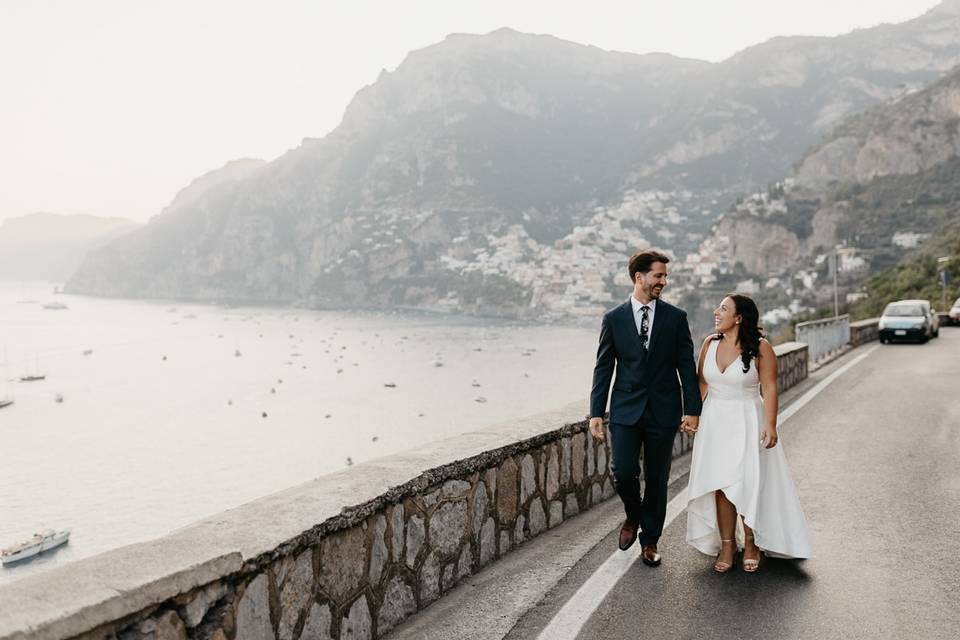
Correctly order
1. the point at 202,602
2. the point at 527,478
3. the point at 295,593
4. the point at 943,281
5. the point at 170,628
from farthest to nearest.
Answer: the point at 943,281 < the point at 527,478 < the point at 295,593 < the point at 202,602 < the point at 170,628

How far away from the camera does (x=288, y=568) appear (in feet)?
9.87

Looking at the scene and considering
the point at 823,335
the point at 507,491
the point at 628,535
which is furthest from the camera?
the point at 823,335

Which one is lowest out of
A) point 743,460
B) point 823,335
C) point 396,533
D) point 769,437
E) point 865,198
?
point 823,335

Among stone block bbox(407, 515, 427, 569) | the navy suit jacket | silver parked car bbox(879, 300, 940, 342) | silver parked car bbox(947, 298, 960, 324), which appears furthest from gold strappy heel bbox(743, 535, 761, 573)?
silver parked car bbox(947, 298, 960, 324)

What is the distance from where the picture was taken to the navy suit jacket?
4.50m

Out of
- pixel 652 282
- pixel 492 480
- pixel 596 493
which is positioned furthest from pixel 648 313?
pixel 596 493

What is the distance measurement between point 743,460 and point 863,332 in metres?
23.0

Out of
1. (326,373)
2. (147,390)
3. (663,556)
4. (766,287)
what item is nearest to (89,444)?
(147,390)

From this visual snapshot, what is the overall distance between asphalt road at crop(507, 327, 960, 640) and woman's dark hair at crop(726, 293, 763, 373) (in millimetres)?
1278

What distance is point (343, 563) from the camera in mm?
3363

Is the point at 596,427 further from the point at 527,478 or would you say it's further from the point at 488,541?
the point at 488,541

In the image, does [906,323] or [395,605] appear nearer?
[395,605]

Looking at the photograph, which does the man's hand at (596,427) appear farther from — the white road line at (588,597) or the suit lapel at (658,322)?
the white road line at (588,597)

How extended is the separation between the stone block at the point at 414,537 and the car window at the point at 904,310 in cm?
2447
